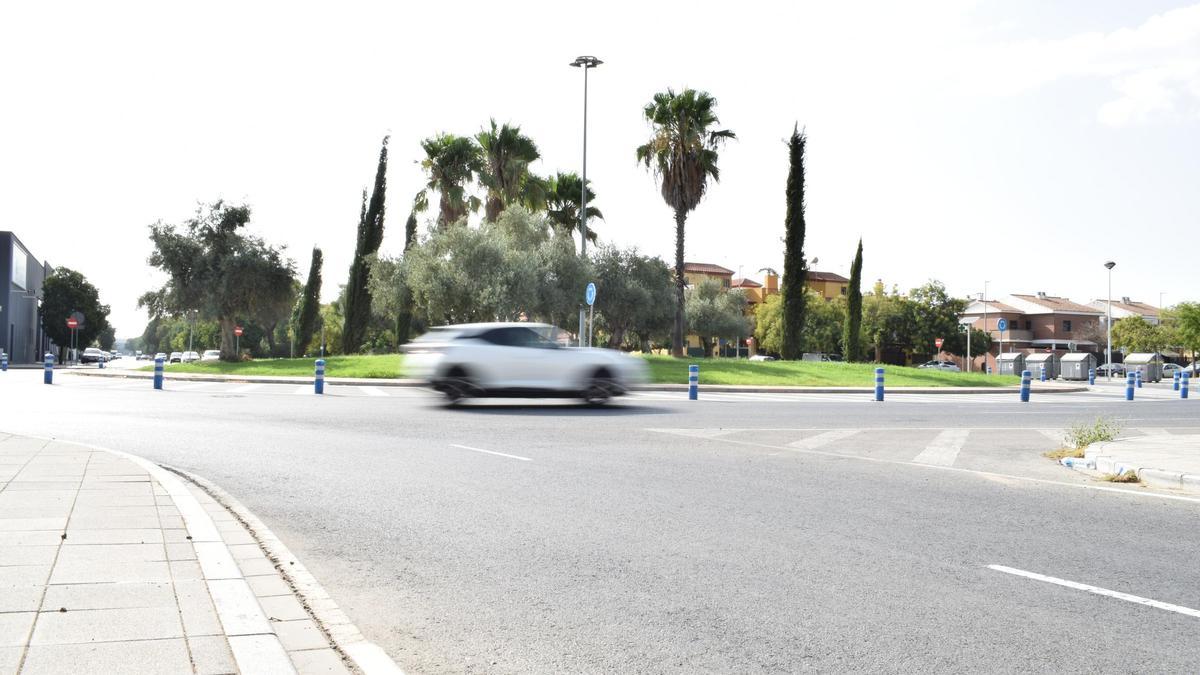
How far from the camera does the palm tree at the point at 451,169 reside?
151 feet

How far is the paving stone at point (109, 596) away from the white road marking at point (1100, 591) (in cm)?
469

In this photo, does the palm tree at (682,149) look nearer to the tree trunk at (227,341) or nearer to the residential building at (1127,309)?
the tree trunk at (227,341)

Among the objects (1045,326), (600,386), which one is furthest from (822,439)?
(1045,326)

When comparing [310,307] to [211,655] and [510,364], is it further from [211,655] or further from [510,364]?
[211,655]

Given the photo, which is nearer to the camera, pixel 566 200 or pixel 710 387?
pixel 710 387

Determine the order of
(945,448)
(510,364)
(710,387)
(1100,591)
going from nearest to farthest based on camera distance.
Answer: (1100,591) → (945,448) → (510,364) → (710,387)

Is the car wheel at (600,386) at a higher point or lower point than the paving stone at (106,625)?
higher

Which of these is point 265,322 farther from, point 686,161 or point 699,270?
point 699,270

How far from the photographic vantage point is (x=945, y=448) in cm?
1311

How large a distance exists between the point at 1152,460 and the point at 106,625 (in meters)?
11.0

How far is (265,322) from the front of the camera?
4938cm

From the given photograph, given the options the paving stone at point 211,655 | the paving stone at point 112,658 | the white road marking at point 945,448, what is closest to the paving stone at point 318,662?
the paving stone at point 211,655

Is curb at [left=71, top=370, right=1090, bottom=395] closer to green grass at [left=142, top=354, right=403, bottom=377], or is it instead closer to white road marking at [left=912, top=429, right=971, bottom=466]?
green grass at [left=142, top=354, right=403, bottom=377]

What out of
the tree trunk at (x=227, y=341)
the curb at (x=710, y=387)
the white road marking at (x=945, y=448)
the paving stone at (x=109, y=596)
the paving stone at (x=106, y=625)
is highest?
the tree trunk at (x=227, y=341)
